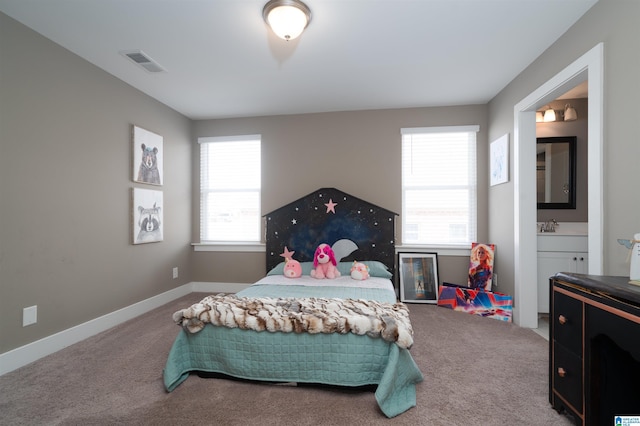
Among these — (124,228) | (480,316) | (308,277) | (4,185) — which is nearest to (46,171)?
(4,185)

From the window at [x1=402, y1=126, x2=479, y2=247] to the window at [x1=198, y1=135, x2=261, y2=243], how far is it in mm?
2064

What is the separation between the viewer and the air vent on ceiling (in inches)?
98.6

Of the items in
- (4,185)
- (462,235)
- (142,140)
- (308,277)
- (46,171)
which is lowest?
(308,277)

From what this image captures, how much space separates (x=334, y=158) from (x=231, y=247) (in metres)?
1.91

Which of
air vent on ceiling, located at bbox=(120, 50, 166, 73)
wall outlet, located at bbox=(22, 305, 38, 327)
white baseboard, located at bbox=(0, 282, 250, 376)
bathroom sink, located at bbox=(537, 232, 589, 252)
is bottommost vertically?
white baseboard, located at bbox=(0, 282, 250, 376)

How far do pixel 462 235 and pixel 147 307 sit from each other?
3923 millimetres

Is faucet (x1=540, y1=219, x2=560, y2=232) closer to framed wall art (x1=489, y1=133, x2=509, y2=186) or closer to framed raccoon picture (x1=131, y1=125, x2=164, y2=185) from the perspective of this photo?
framed wall art (x1=489, y1=133, x2=509, y2=186)

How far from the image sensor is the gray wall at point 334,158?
12.1ft

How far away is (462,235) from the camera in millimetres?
3730

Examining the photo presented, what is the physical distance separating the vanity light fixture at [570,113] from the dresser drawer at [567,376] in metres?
2.91

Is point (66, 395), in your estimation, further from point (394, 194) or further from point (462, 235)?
point (462, 235)

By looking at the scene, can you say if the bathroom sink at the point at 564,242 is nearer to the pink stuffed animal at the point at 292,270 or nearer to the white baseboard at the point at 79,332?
the pink stuffed animal at the point at 292,270

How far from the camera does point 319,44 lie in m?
2.37

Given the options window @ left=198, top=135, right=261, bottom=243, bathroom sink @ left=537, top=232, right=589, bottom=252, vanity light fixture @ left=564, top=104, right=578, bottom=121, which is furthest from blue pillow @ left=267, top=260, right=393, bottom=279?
vanity light fixture @ left=564, top=104, right=578, bottom=121
